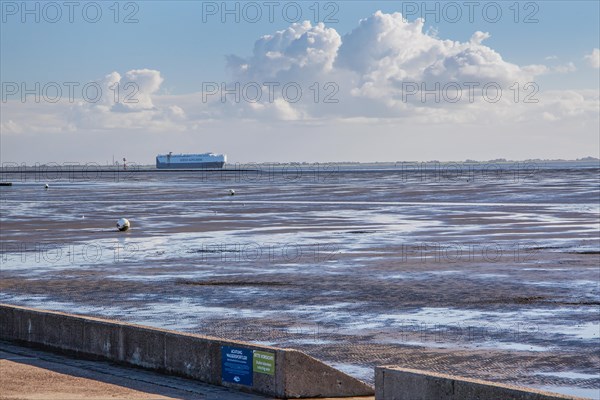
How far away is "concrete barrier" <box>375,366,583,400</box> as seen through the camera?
9070 mm

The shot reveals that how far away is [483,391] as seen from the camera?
9.32 m

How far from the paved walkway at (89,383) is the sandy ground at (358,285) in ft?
7.91

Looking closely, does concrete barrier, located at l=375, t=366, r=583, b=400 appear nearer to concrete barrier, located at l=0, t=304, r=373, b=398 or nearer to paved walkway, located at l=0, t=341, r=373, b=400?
concrete barrier, located at l=0, t=304, r=373, b=398

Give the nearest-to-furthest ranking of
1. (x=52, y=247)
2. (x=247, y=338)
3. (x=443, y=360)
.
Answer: (x=443, y=360), (x=247, y=338), (x=52, y=247)

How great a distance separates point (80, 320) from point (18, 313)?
140 centimetres

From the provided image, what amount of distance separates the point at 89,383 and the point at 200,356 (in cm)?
124

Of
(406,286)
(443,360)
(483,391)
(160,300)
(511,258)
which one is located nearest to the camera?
(483,391)

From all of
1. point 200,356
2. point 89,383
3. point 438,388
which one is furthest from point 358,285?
point 438,388

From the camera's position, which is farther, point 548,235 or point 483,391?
point 548,235

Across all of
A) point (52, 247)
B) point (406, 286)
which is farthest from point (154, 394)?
point (52, 247)

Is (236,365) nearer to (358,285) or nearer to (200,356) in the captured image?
(200,356)

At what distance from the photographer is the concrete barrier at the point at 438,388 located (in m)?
9.07

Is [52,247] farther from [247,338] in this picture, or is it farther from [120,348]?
[120,348]

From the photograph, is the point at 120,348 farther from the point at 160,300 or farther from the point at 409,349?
the point at 160,300
